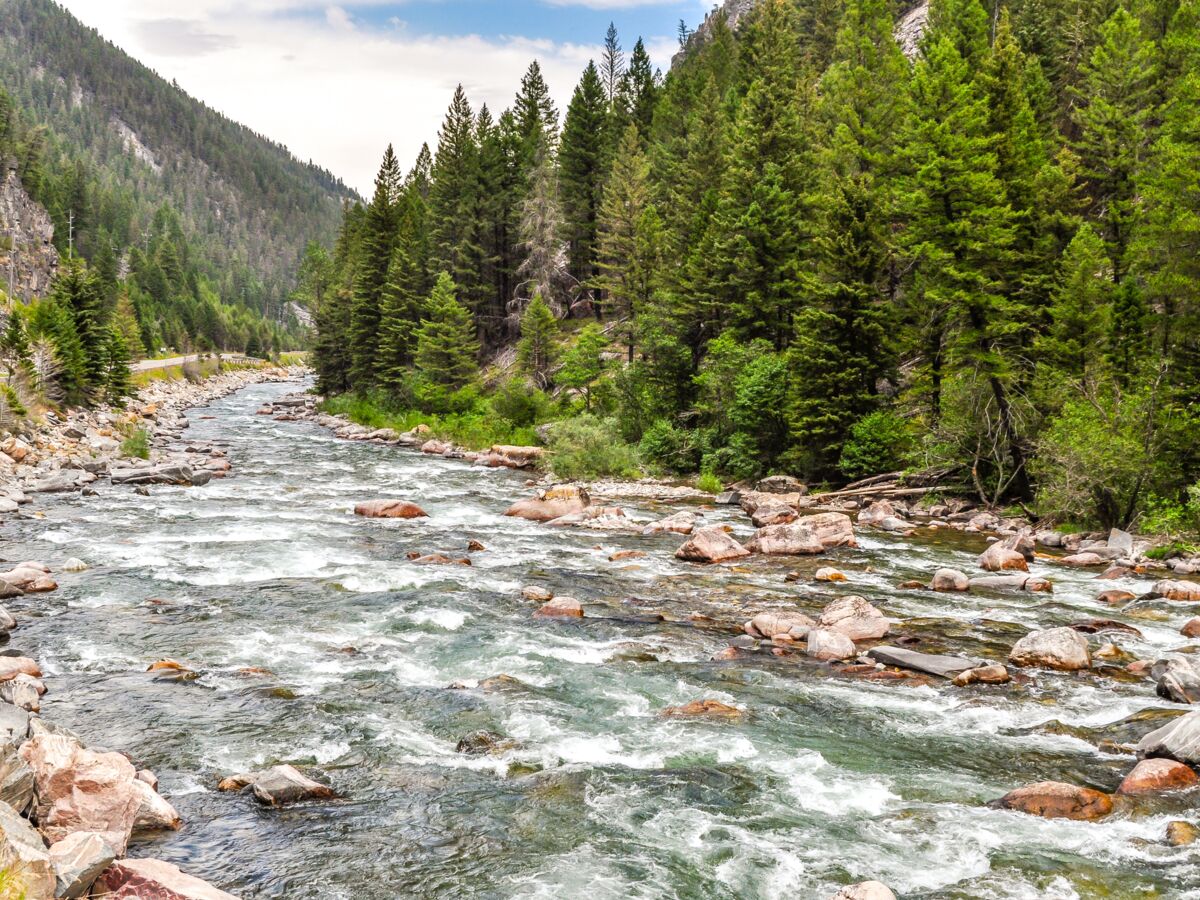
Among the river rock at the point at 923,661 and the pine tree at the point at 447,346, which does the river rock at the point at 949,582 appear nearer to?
the river rock at the point at 923,661

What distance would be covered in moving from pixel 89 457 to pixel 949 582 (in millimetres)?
37313

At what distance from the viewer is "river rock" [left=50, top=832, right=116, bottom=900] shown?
5.95 meters

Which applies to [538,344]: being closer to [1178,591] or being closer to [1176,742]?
[1178,591]

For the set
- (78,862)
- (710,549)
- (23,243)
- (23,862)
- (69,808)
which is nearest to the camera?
(23,862)

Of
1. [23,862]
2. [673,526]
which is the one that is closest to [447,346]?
[673,526]

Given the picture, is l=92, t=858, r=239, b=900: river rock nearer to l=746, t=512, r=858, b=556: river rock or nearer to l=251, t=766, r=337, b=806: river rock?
l=251, t=766, r=337, b=806: river rock

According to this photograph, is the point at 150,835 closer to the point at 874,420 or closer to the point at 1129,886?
the point at 1129,886

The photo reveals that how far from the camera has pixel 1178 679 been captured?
1210 centimetres

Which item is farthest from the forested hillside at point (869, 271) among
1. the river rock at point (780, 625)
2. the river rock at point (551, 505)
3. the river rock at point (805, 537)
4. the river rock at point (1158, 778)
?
the river rock at point (1158, 778)

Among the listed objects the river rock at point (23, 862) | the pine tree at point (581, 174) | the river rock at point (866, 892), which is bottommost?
the river rock at point (866, 892)

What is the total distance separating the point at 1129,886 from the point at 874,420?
27388 mm

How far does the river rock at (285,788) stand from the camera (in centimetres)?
899

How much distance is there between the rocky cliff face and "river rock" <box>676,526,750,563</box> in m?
111

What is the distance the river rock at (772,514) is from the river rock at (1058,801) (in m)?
17.5
